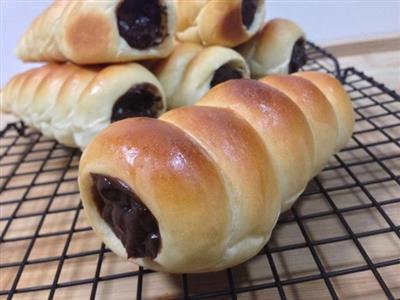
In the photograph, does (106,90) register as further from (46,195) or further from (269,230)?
(269,230)

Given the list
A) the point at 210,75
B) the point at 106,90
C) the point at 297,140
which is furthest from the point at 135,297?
the point at 210,75

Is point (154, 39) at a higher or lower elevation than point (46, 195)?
higher

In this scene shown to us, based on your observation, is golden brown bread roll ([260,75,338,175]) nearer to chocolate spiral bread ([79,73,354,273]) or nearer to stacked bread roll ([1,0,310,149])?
chocolate spiral bread ([79,73,354,273])

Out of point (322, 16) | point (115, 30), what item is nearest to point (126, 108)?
point (115, 30)

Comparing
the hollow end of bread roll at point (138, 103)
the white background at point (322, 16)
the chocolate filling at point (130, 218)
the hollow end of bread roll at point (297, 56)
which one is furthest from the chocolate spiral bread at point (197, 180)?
the white background at point (322, 16)

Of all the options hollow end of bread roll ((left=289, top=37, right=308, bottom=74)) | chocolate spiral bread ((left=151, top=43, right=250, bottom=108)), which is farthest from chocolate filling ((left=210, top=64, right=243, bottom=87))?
hollow end of bread roll ((left=289, top=37, right=308, bottom=74))
